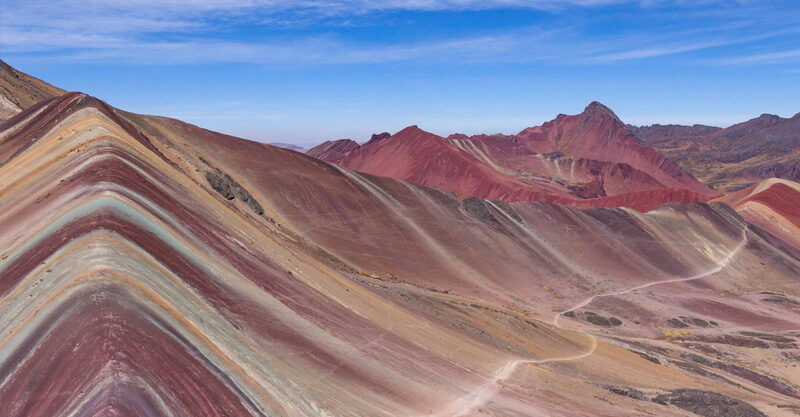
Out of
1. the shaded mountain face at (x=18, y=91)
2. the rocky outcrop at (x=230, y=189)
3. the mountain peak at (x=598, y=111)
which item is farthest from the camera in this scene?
the mountain peak at (x=598, y=111)

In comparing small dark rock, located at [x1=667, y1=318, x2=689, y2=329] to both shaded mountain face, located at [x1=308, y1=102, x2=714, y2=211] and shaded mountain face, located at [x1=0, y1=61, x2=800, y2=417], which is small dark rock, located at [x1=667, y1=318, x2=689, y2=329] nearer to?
shaded mountain face, located at [x1=0, y1=61, x2=800, y2=417]

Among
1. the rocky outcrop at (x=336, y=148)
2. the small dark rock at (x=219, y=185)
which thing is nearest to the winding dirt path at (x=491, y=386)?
the small dark rock at (x=219, y=185)

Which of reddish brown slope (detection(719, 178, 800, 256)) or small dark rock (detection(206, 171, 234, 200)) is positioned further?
reddish brown slope (detection(719, 178, 800, 256))

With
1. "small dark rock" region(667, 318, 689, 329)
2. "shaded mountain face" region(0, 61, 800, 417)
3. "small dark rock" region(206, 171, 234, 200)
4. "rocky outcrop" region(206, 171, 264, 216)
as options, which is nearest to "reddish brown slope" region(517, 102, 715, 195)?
"shaded mountain face" region(0, 61, 800, 417)

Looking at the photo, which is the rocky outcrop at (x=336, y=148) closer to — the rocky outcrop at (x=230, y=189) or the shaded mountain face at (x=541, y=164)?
→ the shaded mountain face at (x=541, y=164)

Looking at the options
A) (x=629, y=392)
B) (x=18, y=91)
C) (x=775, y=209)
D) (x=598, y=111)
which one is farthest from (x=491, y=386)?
(x=598, y=111)

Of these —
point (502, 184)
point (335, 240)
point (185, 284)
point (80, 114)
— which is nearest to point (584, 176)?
point (502, 184)
